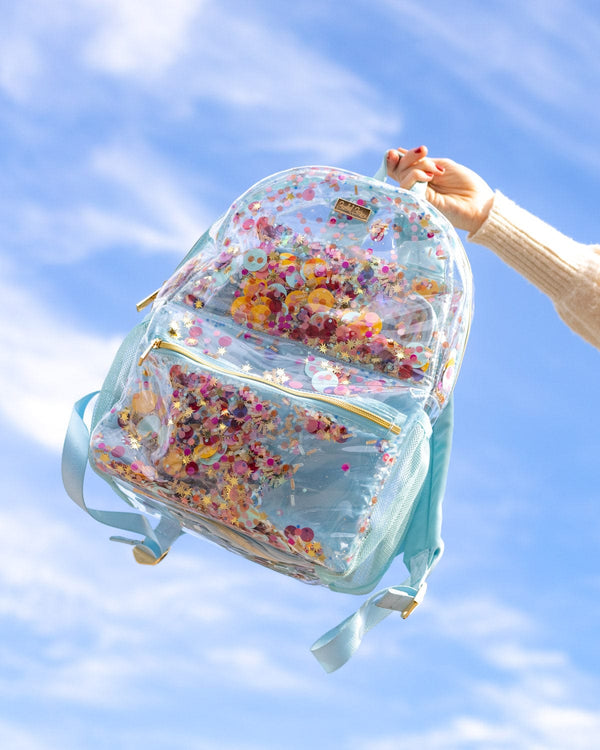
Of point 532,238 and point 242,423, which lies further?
point 532,238

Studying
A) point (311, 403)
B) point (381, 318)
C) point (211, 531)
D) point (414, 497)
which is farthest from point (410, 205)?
point (211, 531)

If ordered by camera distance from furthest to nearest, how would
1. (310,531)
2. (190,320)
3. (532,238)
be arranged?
1. (532,238)
2. (190,320)
3. (310,531)

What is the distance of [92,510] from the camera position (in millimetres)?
2377

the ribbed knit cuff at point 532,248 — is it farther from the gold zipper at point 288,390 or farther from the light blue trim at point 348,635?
the light blue trim at point 348,635

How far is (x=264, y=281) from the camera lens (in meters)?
2.33

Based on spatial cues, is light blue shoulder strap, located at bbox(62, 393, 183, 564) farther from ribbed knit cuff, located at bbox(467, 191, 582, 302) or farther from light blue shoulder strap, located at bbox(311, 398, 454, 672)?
ribbed knit cuff, located at bbox(467, 191, 582, 302)

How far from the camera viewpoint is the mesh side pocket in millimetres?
2240

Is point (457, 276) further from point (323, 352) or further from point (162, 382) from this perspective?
point (162, 382)

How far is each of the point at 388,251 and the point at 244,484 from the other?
0.63m

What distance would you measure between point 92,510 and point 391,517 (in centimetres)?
71

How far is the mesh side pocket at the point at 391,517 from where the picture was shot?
2.24 metres

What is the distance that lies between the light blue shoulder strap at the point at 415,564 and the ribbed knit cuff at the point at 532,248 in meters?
0.48

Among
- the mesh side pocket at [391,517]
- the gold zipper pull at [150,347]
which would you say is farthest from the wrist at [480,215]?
the gold zipper pull at [150,347]

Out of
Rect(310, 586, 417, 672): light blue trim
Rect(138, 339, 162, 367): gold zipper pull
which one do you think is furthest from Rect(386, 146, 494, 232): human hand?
Rect(310, 586, 417, 672): light blue trim
